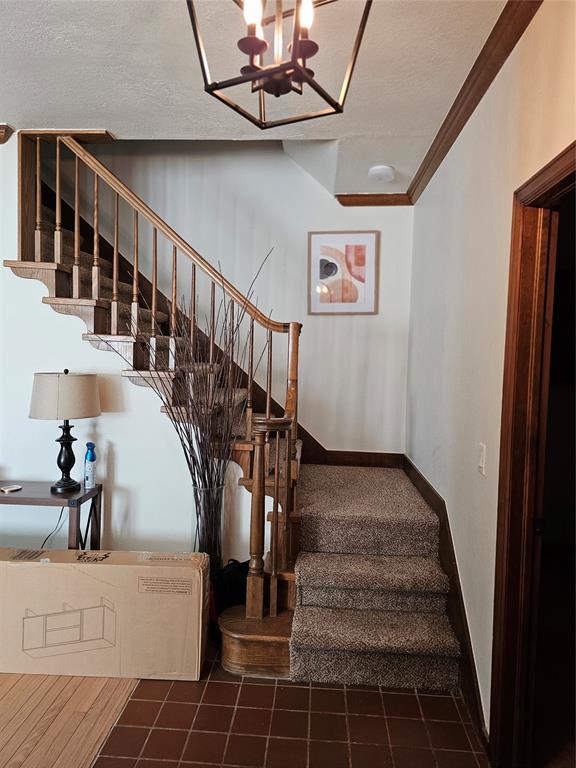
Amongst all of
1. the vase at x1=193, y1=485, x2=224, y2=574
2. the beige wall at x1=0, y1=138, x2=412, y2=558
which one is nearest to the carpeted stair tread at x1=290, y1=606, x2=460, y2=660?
the vase at x1=193, y1=485, x2=224, y2=574

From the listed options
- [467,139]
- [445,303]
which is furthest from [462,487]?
[467,139]

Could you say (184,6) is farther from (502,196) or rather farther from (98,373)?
(98,373)

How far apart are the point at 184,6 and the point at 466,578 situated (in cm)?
258

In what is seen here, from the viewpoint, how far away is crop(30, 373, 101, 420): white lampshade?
2678 millimetres

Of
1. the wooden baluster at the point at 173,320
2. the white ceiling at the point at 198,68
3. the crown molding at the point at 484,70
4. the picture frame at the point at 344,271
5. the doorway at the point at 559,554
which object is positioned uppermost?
the white ceiling at the point at 198,68

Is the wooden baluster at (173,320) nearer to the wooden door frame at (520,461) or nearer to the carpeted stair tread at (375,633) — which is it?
the carpeted stair tread at (375,633)

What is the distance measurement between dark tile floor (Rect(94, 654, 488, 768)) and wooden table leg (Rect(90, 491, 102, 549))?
933 millimetres

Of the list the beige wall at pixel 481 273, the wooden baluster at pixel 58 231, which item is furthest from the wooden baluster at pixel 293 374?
the wooden baluster at pixel 58 231

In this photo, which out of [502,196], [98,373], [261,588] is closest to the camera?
[502,196]

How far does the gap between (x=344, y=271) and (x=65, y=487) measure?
2500mm

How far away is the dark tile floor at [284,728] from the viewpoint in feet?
6.23

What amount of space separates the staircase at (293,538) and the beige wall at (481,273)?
1.00 feet

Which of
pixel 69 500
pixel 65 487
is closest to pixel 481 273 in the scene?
pixel 69 500

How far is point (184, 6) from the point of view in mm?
1809
